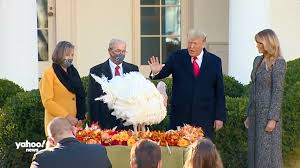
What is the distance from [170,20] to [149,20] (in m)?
0.40

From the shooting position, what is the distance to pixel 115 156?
22.2 feet

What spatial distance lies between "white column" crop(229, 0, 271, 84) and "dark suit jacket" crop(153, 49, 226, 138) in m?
2.45

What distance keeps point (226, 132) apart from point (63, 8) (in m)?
5.14

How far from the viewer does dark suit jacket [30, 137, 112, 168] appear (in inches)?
203

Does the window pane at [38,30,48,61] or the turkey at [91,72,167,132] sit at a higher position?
the window pane at [38,30,48,61]

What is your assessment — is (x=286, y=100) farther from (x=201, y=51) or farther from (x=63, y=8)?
(x=63, y=8)

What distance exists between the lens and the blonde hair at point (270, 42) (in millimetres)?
7176

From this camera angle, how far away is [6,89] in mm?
9688

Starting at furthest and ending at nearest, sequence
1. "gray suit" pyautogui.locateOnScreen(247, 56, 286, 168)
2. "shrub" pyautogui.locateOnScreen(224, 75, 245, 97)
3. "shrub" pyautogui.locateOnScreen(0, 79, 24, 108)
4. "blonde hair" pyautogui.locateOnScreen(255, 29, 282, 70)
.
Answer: "shrub" pyautogui.locateOnScreen(224, 75, 245, 97), "shrub" pyautogui.locateOnScreen(0, 79, 24, 108), "gray suit" pyautogui.locateOnScreen(247, 56, 286, 168), "blonde hair" pyautogui.locateOnScreen(255, 29, 282, 70)

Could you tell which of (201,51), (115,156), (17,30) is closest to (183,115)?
(201,51)

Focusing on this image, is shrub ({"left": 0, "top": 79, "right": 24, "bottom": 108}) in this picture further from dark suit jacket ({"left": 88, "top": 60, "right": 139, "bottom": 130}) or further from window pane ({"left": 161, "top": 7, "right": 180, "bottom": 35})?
window pane ({"left": 161, "top": 7, "right": 180, "bottom": 35})

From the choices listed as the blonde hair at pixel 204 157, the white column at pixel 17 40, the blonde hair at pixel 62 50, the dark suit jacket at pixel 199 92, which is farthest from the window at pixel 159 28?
the blonde hair at pixel 204 157

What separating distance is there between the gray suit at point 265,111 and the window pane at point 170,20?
575 cm

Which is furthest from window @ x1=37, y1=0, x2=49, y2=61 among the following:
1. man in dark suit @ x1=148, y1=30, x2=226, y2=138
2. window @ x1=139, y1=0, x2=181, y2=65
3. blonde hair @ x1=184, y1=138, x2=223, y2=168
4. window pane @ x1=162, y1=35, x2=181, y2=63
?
blonde hair @ x1=184, y1=138, x2=223, y2=168
